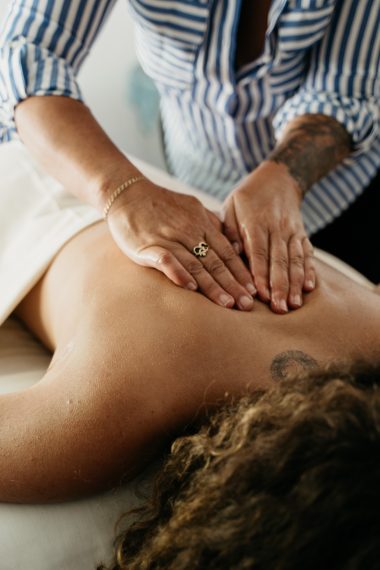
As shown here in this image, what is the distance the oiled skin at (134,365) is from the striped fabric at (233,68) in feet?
1.73

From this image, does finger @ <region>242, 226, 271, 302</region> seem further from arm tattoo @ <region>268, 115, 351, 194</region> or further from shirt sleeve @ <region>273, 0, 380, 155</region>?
shirt sleeve @ <region>273, 0, 380, 155</region>

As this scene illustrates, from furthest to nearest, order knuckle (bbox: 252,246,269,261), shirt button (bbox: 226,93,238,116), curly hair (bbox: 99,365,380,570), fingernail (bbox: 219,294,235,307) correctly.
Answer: shirt button (bbox: 226,93,238,116) < knuckle (bbox: 252,246,269,261) < fingernail (bbox: 219,294,235,307) < curly hair (bbox: 99,365,380,570)

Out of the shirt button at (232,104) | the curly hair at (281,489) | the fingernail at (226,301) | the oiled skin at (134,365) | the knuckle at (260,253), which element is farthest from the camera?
the shirt button at (232,104)

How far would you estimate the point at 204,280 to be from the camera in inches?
37.4

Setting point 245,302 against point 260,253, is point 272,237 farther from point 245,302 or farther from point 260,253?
point 245,302

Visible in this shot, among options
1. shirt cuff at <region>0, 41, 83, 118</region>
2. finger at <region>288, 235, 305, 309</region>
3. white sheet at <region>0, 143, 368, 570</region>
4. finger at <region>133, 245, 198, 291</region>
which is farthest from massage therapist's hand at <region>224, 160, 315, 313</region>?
shirt cuff at <region>0, 41, 83, 118</region>

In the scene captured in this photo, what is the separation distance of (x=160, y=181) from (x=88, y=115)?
0.68ft

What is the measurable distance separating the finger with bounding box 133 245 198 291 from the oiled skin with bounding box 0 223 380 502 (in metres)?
0.01

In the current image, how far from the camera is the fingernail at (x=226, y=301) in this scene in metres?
0.93

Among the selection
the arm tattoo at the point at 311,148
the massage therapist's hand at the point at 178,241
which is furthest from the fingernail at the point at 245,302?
the arm tattoo at the point at 311,148

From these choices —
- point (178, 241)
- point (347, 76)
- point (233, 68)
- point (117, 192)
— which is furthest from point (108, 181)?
point (347, 76)

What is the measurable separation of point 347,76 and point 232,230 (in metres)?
0.54

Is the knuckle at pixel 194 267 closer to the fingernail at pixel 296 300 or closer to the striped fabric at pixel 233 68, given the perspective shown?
the fingernail at pixel 296 300

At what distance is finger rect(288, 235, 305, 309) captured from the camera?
38.0 inches
